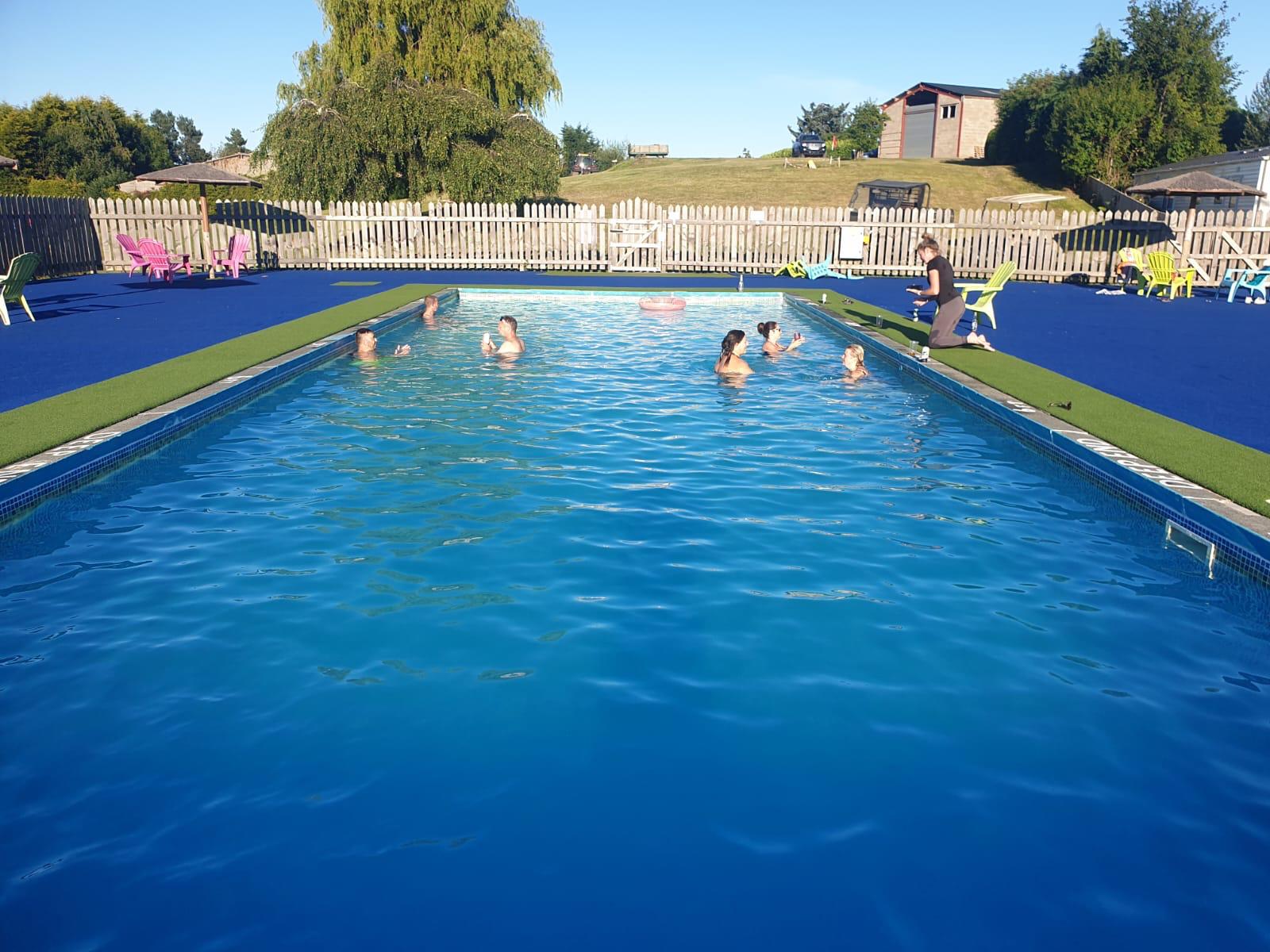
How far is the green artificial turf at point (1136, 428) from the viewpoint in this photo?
6414 mm

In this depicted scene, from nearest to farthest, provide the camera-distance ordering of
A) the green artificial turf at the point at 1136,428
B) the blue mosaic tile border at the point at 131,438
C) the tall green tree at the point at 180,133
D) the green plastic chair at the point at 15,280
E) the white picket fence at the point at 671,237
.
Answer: the blue mosaic tile border at the point at 131,438
the green artificial turf at the point at 1136,428
the green plastic chair at the point at 15,280
the white picket fence at the point at 671,237
the tall green tree at the point at 180,133

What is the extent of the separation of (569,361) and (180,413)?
18.2ft

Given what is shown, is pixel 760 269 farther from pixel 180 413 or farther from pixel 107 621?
pixel 107 621

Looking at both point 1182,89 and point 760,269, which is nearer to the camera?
point 760,269

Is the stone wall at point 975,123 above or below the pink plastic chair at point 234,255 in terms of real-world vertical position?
above

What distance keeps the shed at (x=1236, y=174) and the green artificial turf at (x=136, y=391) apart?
2207 centimetres

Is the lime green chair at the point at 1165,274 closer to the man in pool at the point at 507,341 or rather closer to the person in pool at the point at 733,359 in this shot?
the person in pool at the point at 733,359

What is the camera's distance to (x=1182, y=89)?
45.1 m

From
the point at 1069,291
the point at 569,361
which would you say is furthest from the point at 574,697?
the point at 1069,291

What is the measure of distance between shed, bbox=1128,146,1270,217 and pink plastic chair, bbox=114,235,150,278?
25.0 metres

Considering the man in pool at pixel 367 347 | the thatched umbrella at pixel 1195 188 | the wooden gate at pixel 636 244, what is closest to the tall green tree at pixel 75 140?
the wooden gate at pixel 636 244

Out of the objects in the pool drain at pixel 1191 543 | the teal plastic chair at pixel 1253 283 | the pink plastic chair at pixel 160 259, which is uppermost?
the pink plastic chair at pixel 160 259

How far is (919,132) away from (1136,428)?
64.4 m

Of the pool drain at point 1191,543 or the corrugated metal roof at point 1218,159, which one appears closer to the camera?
the pool drain at point 1191,543
